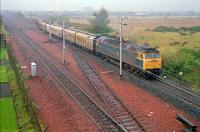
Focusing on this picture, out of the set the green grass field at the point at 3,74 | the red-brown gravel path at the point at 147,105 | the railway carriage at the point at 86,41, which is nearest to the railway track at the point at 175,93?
the red-brown gravel path at the point at 147,105

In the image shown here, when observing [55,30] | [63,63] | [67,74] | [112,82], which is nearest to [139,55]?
[112,82]

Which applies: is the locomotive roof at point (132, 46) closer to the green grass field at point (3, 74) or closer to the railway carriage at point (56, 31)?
the green grass field at point (3, 74)

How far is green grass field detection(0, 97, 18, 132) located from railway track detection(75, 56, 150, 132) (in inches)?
278

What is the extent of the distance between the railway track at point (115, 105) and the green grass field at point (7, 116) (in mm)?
7062

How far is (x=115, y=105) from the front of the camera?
2817 centimetres

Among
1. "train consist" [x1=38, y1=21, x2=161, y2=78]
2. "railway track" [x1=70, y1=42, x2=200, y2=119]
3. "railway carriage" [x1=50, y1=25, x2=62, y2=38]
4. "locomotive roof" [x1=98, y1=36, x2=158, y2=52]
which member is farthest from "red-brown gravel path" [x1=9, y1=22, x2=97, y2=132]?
"railway carriage" [x1=50, y1=25, x2=62, y2=38]

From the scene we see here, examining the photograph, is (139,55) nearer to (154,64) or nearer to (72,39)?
(154,64)

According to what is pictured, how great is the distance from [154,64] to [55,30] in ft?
156

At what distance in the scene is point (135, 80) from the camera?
36.6 m

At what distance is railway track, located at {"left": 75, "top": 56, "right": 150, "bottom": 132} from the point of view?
23688 millimetres

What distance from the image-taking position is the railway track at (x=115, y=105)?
2369cm

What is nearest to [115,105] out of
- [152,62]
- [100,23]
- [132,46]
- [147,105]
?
[147,105]

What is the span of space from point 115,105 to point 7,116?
832 cm

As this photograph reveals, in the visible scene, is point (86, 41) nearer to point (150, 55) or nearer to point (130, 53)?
point (130, 53)
